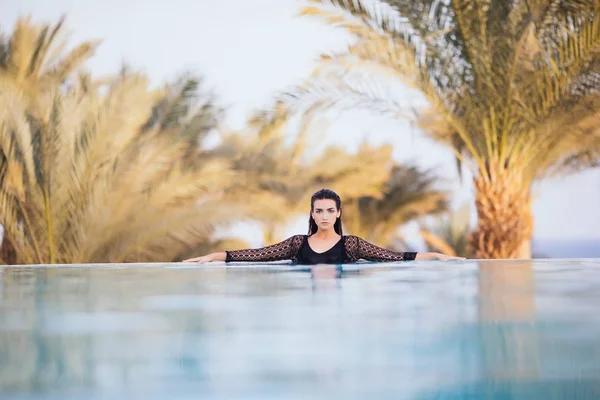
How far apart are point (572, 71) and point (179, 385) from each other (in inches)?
336

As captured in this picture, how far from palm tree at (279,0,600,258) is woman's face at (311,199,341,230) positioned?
472 cm

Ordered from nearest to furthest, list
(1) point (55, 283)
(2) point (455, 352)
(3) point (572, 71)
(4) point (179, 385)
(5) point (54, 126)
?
(4) point (179, 385)
(2) point (455, 352)
(1) point (55, 283)
(3) point (572, 71)
(5) point (54, 126)

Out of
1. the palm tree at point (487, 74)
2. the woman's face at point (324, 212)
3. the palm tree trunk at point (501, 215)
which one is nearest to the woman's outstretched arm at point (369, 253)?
the woman's face at point (324, 212)

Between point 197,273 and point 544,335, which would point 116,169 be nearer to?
point 197,273

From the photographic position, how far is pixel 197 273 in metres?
3.56

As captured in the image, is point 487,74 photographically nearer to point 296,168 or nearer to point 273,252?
point 296,168

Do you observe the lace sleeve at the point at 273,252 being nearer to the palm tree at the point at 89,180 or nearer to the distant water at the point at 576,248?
the palm tree at the point at 89,180

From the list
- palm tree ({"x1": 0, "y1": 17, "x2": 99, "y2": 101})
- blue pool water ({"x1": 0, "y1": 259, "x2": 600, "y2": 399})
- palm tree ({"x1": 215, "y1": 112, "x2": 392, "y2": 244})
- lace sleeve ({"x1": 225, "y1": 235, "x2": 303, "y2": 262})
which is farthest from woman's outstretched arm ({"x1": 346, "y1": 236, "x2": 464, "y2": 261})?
palm tree ({"x1": 215, "y1": 112, "x2": 392, "y2": 244})

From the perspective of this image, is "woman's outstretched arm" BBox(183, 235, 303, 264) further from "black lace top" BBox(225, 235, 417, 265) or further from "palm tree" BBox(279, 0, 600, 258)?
"palm tree" BBox(279, 0, 600, 258)

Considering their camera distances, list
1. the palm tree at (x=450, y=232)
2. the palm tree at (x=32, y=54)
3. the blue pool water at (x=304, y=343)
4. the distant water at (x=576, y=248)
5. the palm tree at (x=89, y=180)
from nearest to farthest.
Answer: the blue pool water at (x=304, y=343) → the palm tree at (x=89, y=180) → the palm tree at (x=32, y=54) → the palm tree at (x=450, y=232) → the distant water at (x=576, y=248)

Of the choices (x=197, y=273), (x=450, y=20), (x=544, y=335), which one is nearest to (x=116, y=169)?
(x=450, y=20)

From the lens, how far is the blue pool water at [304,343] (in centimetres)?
113

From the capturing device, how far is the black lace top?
16.1 ft

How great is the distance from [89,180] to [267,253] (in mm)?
5315
